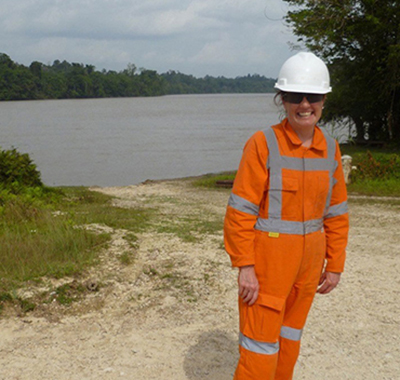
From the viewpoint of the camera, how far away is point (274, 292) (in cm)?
293

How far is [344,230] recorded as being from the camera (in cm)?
320

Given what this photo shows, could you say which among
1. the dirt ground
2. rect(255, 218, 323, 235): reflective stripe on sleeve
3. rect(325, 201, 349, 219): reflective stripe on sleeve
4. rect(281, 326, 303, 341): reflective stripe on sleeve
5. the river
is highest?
rect(325, 201, 349, 219): reflective stripe on sleeve

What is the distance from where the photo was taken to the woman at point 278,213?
2871 millimetres

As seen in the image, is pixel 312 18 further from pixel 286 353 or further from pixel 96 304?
pixel 286 353

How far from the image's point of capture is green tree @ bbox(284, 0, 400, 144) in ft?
68.6

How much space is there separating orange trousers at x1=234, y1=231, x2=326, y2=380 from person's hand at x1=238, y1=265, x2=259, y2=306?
4cm

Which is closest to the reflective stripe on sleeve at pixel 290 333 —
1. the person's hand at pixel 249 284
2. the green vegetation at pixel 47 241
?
the person's hand at pixel 249 284

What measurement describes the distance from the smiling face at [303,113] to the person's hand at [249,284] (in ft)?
2.52

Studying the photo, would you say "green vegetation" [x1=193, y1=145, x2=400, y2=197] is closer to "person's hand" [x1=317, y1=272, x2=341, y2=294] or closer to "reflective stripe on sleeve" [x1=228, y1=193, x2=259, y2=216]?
"person's hand" [x1=317, y1=272, x2=341, y2=294]

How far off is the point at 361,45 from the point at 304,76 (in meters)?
21.8

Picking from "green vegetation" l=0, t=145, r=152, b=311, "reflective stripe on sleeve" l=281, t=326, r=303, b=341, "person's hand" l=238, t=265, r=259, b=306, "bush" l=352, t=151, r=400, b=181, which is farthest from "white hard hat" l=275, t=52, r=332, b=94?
"bush" l=352, t=151, r=400, b=181

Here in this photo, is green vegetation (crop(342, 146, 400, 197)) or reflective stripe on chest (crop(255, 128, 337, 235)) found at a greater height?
reflective stripe on chest (crop(255, 128, 337, 235))

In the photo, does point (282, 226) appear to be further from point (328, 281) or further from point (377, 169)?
point (377, 169)

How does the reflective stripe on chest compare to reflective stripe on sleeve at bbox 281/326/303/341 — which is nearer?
the reflective stripe on chest
